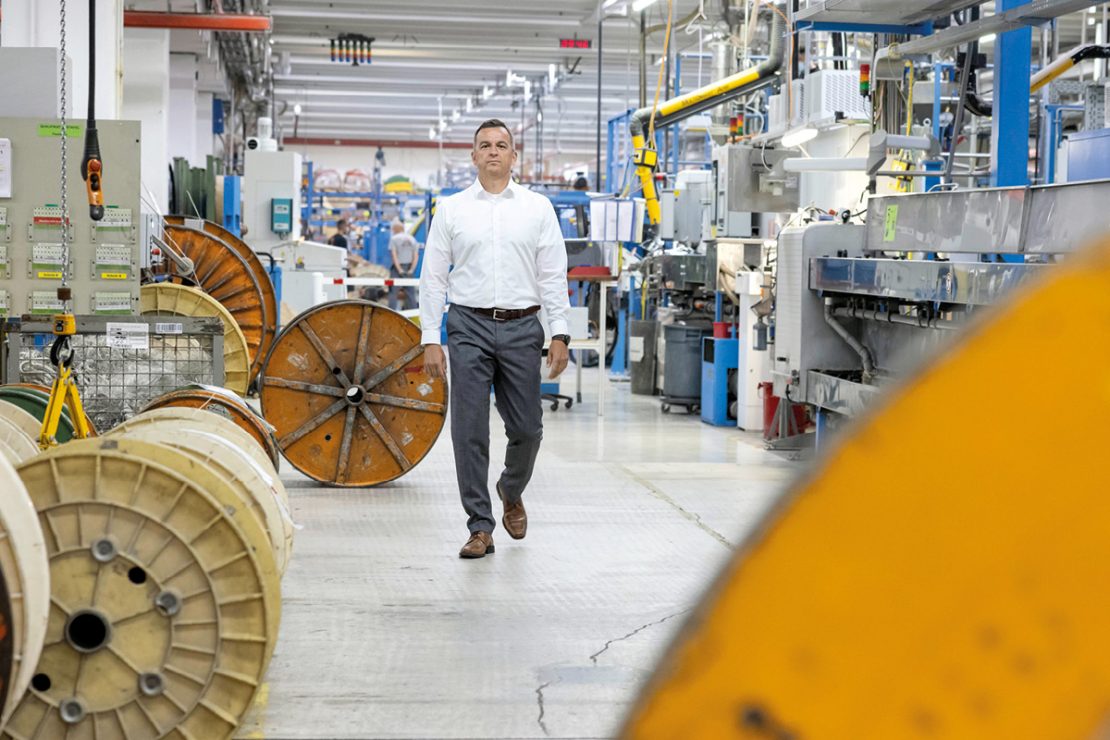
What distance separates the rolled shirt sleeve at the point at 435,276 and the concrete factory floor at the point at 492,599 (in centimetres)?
95

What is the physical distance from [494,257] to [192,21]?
405 inches

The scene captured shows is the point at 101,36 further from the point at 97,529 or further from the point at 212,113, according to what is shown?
the point at 212,113

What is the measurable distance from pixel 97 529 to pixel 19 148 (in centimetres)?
394

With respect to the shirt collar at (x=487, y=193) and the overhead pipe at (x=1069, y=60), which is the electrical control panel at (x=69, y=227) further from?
the overhead pipe at (x=1069, y=60)

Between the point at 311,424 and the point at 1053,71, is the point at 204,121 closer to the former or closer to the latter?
the point at 311,424

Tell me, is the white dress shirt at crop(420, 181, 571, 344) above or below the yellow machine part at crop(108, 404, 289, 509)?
above

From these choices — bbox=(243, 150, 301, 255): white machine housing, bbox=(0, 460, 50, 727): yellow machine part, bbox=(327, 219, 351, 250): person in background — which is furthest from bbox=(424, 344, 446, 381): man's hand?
bbox=(327, 219, 351, 250): person in background

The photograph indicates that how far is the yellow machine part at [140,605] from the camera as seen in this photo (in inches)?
118

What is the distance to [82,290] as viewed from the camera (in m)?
6.54

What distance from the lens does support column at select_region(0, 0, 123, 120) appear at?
9.34 m

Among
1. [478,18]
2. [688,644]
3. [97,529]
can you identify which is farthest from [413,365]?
[478,18]

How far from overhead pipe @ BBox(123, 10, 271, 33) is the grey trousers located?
10106 mm

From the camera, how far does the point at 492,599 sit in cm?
496

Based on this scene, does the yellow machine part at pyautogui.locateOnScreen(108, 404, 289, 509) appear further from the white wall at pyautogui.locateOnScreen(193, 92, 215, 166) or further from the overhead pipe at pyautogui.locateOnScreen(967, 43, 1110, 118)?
the white wall at pyautogui.locateOnScreen(193, 92, 215, 166)
